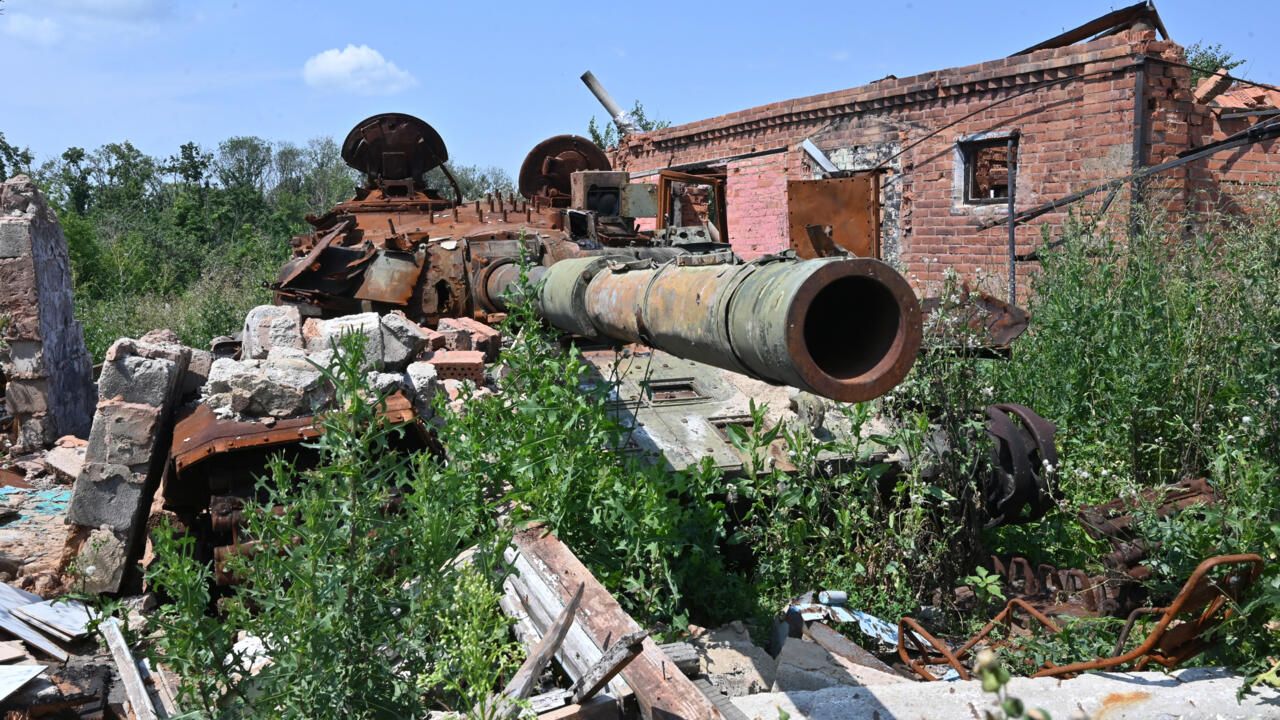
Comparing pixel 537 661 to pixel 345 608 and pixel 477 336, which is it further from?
pixel 477 336

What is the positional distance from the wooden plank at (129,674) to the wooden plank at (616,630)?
1449 mm

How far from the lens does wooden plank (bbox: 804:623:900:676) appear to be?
4.30 meters

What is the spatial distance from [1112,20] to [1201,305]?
6672 mm

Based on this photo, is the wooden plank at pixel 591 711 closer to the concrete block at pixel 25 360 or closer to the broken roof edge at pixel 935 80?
the concrete block at pixel 25 360

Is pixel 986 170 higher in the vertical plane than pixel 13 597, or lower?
higher

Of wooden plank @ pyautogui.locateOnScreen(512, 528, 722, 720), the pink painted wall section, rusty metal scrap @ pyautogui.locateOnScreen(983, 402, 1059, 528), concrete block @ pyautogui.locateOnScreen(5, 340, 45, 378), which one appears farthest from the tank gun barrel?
the pink painted wall section

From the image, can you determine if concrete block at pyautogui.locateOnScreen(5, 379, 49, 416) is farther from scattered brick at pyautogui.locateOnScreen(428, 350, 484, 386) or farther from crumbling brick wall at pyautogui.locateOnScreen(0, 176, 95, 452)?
scattered brick at pyautogui.locateOnScreen(428, 350, 484, 386)

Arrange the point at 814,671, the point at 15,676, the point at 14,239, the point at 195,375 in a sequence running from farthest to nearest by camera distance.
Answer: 1. the point at 14,239
2. the point at 195,375
3. the point at 814,671
4. the point at 15,676

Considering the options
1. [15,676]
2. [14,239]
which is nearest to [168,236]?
[14,239]

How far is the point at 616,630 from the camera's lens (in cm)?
366

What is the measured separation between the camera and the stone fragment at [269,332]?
586 centimetres

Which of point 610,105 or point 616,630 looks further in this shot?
point 610,105

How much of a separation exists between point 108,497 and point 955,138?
999 cm

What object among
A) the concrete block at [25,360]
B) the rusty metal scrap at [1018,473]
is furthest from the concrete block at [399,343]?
the concrete block at [25,360]
